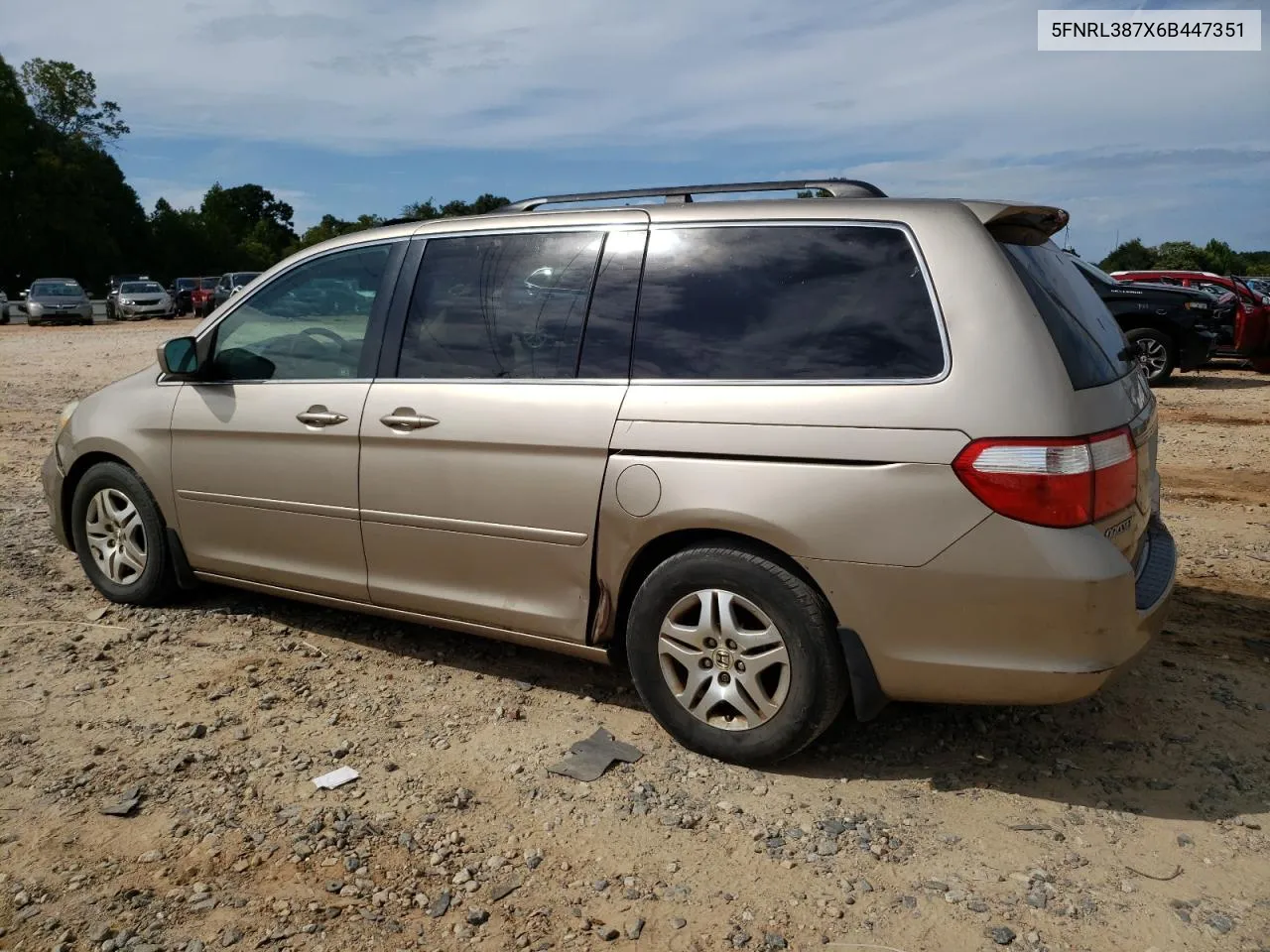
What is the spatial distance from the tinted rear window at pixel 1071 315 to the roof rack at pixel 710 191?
0.56m

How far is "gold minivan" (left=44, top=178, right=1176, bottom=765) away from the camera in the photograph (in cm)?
319

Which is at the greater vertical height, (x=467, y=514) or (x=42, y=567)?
(x=467, y=514)

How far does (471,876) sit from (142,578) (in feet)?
9.69

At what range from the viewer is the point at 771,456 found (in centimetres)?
343

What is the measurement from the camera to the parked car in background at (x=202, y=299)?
38875 millimetres

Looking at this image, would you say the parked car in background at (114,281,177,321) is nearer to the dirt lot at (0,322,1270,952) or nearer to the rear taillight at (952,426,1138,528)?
the dirt lot at (0,322,1270,952)

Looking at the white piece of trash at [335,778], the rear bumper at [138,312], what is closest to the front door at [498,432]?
the white piece of trash at [335,778]

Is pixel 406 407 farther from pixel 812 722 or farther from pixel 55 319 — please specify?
pixel 55 319

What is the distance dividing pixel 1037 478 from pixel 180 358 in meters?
3.72

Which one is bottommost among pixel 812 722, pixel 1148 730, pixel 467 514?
pixel 1148 730

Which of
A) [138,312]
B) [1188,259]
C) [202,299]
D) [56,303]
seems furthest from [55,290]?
[1188,259]

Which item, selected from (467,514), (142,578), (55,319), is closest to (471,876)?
(467,514)

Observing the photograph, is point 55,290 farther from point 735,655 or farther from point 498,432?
point 735,655

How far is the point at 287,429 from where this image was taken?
4.58 metres
